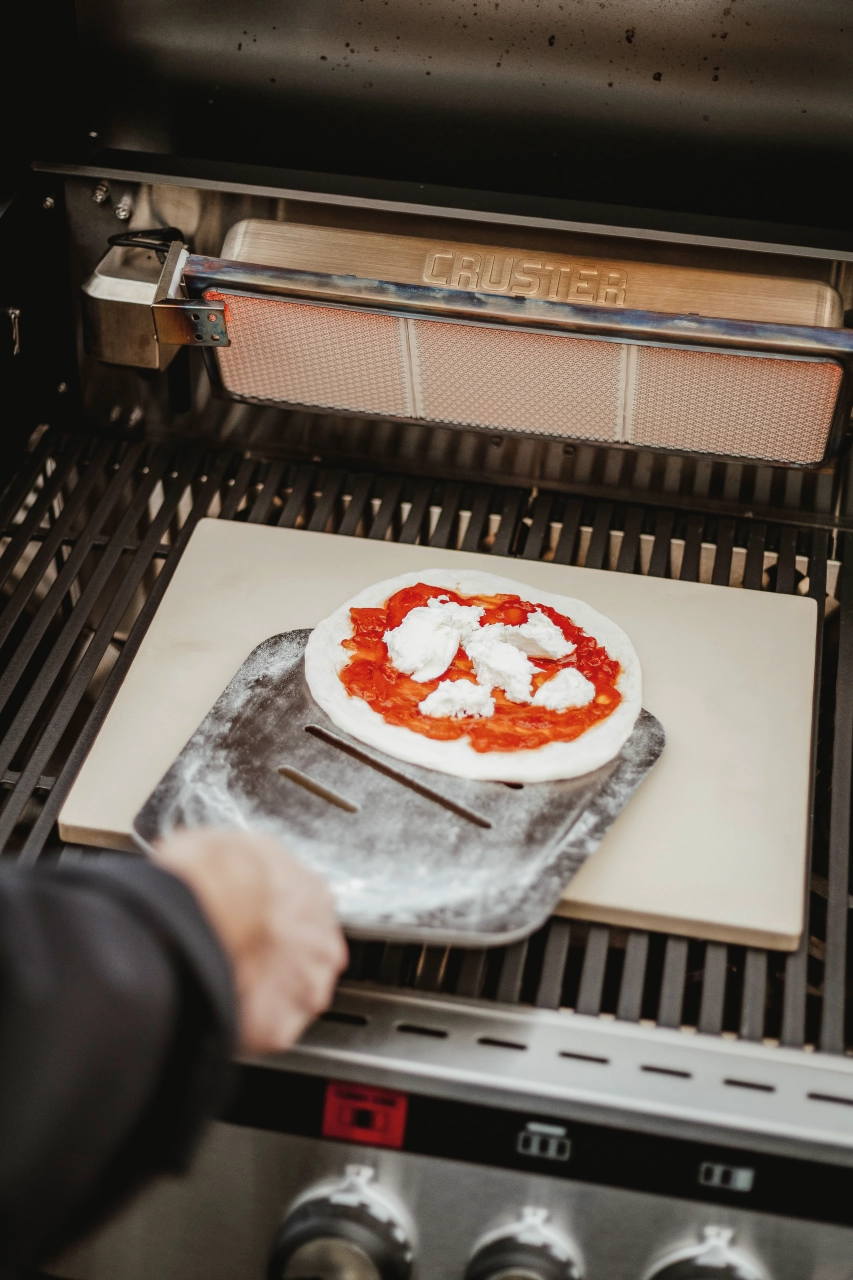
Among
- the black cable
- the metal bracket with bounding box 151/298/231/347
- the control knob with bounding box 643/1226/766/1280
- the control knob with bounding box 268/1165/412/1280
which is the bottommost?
the control knob with bounding box 268/1165/412/1280

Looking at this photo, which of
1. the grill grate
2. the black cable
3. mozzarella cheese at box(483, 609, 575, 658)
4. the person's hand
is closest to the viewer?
the person's hand

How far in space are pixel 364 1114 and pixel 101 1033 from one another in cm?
42

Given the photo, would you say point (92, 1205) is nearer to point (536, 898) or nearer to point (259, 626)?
point (536, 898)

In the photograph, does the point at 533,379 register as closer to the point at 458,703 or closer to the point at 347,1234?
the point at 458,703

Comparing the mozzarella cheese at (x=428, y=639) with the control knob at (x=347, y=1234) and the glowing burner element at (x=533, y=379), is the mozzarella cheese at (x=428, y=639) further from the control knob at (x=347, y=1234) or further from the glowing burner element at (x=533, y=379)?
the control knob at (x=347, y=1234)

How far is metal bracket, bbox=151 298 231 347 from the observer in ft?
4.78

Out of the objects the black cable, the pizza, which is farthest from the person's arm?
the black cable

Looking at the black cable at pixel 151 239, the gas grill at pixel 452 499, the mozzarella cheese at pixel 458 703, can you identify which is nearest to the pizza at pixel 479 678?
the mozzarella cheese at pixel 458 703

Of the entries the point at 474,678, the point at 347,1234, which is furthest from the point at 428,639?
the point at 347,1234

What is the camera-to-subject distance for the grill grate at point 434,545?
44.1 inches

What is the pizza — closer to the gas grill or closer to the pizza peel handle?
the pizza peel handle

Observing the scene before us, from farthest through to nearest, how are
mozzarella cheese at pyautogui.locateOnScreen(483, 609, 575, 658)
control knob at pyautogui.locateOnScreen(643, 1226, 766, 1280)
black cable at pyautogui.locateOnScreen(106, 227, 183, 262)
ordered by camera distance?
black cable at pyautogui.locateOnScreen(106, 227, 183, 262)
mozzarella cheese at pyautogui.locateOnScreen(483, 609, 575, 658)
control knob at pyautogui.locateOnScreen(643, 1226, 766, 1280)

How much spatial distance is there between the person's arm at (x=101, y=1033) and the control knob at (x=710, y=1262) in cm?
49

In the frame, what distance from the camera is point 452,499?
1675 millimetres
